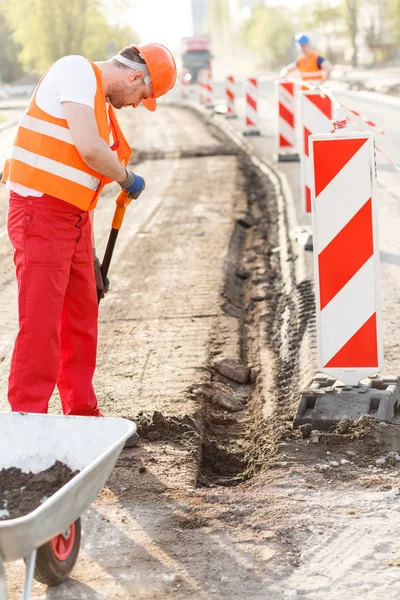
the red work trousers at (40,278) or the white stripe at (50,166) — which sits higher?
the white stripe at (50,166)

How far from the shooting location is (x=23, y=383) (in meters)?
4.38

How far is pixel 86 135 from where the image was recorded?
417 centimetres

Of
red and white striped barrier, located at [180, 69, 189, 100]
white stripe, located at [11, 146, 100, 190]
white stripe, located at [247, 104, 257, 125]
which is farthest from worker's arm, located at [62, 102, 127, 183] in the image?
red and white striped barrier, located at [180, 69, 189, 100]

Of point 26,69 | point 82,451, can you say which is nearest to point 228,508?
point 82,451

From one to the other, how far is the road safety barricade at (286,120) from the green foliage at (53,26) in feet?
172

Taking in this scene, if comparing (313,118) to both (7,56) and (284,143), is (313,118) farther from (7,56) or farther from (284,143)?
(7,56)

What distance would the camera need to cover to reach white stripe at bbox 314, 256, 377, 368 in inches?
195

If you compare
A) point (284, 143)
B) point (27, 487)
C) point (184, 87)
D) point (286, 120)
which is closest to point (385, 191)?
point (286, 120)

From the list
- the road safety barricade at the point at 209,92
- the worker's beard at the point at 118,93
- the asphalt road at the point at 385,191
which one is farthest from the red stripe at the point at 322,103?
the road safety barricade at the point at 209,92

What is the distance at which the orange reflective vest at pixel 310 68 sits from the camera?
15912 mm

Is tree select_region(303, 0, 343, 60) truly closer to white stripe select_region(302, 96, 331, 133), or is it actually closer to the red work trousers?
white stripe select_region(302, 96, 331, 133)

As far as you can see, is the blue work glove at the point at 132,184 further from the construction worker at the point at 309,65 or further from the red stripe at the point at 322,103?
the construction worker at the point at 309,65

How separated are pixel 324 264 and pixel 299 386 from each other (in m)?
1.15

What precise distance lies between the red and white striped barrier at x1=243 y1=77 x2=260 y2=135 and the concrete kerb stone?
16.3m
